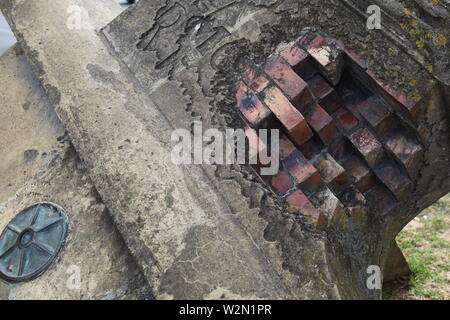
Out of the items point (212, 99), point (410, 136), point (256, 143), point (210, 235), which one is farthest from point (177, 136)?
point (410, 136)

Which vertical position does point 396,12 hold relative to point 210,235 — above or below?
above

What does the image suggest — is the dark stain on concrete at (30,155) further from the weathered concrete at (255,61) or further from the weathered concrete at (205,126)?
the weathered concrete at (255,61)

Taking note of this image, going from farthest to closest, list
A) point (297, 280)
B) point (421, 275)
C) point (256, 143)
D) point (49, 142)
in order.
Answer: point (421, 275), point (49, 142), point (256, 143), point (297, 280)

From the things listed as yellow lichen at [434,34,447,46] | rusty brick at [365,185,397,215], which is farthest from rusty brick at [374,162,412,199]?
yellow lichen at [434,34,447,46]

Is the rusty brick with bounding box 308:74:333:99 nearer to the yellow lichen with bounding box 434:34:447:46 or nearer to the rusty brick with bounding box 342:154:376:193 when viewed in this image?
the rusty brick with bounding box 342:154:376:193
